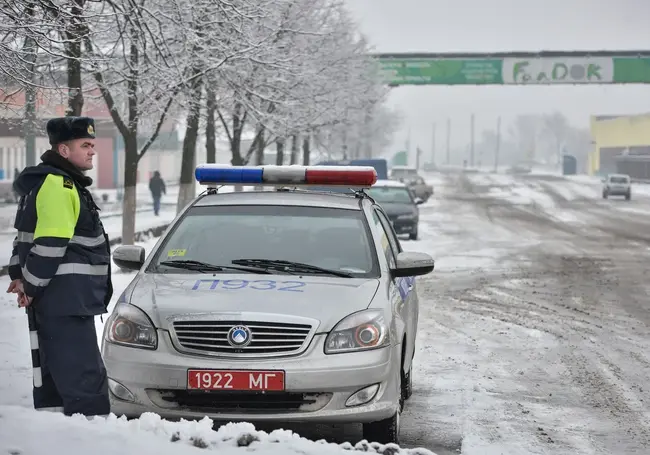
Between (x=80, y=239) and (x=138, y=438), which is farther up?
(x=80, y=239)

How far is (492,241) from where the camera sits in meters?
28.7

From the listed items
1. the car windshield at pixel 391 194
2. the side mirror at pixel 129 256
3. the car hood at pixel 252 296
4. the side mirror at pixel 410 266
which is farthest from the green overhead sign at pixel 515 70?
the car hood at pixel 252 296

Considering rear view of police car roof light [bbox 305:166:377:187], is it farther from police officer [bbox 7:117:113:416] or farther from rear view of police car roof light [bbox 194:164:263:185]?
police officer [bbox 7:117:113:416]

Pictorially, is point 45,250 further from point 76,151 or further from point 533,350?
point 533,350

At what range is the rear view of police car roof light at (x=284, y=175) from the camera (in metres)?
7.78

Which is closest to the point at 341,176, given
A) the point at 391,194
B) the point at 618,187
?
the point at 391,194

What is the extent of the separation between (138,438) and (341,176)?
2.95m

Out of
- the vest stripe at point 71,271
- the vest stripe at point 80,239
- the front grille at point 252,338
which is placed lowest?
the front grille at point 252,338

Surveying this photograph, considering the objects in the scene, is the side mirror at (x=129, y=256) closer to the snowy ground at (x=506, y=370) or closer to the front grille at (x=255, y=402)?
the snowy ground at (x=506, y=370)

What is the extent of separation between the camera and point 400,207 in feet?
94.3

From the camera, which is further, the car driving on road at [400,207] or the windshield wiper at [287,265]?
the car driving on road at [400,207]

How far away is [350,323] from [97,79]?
12560 mm

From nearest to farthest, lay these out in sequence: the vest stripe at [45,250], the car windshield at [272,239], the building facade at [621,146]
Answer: the vest stripe at [45,250]
the car windshield at [272,239]
the building facade at [621,146]

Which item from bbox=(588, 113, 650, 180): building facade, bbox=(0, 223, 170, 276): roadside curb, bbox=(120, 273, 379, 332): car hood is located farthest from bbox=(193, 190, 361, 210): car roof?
bbox=(588, 113, 650, 180): building facade
